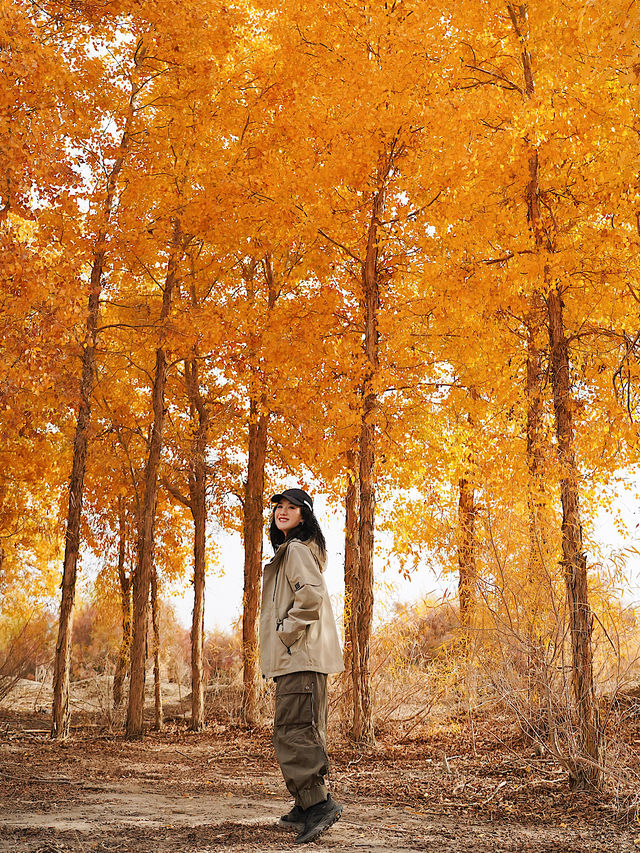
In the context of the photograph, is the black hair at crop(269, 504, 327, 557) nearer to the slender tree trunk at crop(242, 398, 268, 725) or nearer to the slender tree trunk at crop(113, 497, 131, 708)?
the slender tree trunk at crop(242, 398, 268, 725)

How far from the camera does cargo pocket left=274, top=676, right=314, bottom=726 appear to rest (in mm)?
4414

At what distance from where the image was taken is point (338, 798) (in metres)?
6.00

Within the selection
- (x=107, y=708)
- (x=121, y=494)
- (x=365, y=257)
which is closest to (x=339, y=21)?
(x=365, y=257)

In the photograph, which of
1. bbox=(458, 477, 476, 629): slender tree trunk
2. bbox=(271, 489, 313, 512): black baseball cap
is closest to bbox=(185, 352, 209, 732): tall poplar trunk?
bbox=(458, 477, 476, 629): slender tree trunk

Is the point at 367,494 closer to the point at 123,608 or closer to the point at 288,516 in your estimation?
the point at 288,516

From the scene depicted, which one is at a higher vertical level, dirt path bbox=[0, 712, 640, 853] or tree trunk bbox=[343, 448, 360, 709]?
tree trunk bbox=[343, 448, 360, 709]

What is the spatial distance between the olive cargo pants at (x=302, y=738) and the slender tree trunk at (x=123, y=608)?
10.7 metres

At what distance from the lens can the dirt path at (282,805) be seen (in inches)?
167

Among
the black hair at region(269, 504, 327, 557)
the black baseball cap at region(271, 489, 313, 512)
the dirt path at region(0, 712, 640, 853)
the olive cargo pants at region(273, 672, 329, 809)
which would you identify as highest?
the black baseball cap at region(271, 489, 313, 512)

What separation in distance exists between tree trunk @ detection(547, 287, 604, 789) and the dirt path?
0.31 m

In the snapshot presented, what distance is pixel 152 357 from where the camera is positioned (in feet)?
46.1

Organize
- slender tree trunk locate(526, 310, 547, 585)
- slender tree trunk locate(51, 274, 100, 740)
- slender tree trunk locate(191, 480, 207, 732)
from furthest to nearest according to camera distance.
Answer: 1. slender tree trunk locate(191, 480, 207, 732)
2. slender tree trunk locate(51, 274, 100, 740)
3. slender tree trunk locate(526, 310, 547, 585)

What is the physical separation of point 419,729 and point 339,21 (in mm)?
8845

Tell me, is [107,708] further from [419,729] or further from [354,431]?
[354,431]
